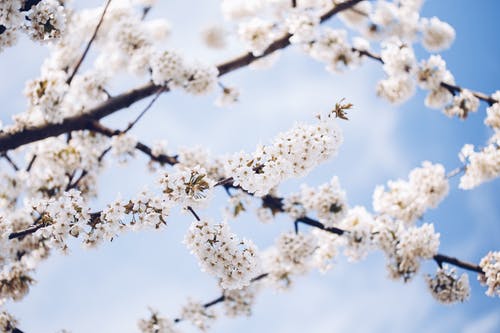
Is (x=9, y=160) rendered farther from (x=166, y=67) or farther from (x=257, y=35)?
(x=257, y=35)

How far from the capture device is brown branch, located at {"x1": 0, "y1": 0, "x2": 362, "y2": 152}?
249 inches

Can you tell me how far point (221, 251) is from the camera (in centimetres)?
418

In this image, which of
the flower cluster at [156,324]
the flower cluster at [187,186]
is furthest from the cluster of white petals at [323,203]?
the flower cluster at [187,186]

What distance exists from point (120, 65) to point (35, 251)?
4.81 meters

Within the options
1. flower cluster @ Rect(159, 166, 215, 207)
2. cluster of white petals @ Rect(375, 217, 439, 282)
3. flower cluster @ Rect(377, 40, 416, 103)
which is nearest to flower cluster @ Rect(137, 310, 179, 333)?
cluster of white petals @ Rect(375, 217, 439, 282)

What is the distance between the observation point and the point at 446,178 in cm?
837

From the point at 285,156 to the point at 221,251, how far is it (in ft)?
3.67

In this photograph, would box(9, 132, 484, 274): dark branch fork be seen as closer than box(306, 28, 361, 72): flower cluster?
Yes

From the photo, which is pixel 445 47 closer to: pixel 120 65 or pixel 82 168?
pixel 120 65

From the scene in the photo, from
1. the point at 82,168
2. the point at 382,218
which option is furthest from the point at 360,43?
the point at 82,168

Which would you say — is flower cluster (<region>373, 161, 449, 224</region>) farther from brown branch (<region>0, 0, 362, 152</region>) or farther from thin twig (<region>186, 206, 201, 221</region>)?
thin twig (<region>186, 206, 201, 221</region>)

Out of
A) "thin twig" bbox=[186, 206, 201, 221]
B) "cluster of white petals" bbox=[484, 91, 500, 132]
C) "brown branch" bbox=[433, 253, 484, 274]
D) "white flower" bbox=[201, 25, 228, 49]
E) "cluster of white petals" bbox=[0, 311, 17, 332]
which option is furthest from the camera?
"white flower" bbox=[201, 25, 228, 49]

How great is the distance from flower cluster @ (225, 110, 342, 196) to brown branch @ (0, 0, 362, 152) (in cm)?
390

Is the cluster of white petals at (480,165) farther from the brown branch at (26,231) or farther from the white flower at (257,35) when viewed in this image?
the brown branch at (26,231)
